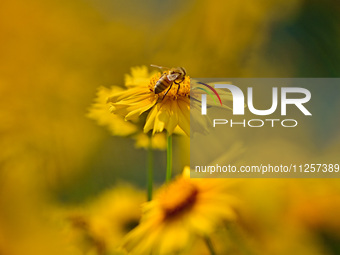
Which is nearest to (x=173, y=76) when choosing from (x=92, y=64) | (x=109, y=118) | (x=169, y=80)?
(x=169, y=80)

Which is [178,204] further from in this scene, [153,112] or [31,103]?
[31,103]

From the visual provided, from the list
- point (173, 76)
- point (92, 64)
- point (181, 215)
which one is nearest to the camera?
point (181, 215)

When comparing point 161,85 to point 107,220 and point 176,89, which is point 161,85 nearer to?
point 176,89

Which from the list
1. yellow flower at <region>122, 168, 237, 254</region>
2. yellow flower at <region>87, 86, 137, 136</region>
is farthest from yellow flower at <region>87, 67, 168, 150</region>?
yellow flower at <region>122, 168, 237, 254</region>

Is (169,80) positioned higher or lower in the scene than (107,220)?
higher

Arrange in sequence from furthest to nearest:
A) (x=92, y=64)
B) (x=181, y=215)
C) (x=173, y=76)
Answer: (x=92, y=64) < (x=173, y=76) < (x=181, y=215)

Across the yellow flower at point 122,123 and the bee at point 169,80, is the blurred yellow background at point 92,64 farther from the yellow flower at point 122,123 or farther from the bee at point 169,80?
the bee at point 169,80
